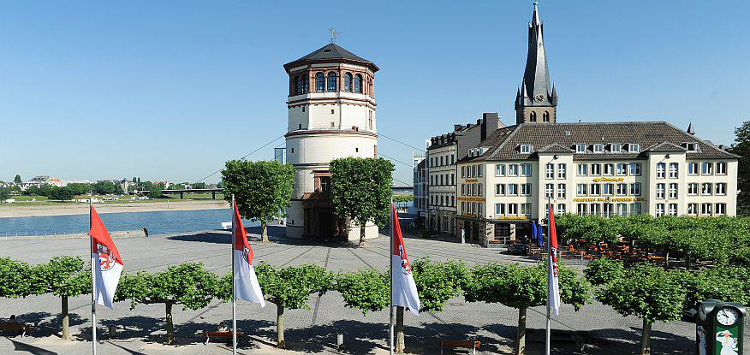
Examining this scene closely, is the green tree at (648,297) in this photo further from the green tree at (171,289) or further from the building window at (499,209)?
the building window at (499,209)

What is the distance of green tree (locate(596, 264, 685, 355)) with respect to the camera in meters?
20.2

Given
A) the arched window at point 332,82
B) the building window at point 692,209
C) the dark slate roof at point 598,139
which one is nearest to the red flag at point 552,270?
the dark slate roof at point 598,139

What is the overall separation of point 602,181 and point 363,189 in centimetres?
3127

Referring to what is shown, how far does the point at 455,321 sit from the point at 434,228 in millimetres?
55478

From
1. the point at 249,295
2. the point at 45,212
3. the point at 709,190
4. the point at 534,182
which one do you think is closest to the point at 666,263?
the point at 534,182

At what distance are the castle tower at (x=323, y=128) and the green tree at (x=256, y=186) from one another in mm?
7223

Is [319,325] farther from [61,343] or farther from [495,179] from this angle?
[495,179]

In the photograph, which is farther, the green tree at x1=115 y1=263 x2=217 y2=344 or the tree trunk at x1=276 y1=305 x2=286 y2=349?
the tree trunk at x1=276 y1=305 x2=286 y2=349

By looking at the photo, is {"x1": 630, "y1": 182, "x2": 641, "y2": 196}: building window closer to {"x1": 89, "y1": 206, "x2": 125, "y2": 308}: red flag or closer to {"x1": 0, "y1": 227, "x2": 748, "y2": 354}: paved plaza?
{"x1": 0, "y1": 227, "x2": 748, "y2": 354}: paved plaza

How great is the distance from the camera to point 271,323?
1072 inches

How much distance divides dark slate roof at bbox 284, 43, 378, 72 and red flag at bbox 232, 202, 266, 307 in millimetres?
51451


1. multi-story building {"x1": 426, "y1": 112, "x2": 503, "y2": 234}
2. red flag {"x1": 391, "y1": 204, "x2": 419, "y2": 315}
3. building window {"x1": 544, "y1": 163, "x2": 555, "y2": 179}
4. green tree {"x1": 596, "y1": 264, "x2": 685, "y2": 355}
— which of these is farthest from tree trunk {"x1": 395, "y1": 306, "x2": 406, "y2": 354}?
multi-story building {"x1": 426, "y1": 112, "x2": 503, "y2": 234}

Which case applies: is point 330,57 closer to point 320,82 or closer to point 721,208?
point 320,82

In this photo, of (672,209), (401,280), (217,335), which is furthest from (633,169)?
(217,335)
